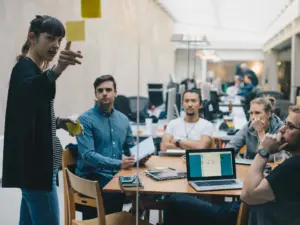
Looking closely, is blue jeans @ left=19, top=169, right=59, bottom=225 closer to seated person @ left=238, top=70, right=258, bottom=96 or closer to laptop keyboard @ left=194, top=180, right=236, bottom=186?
laptop keyboard @ left=194, top=180, right=236, bottom=186

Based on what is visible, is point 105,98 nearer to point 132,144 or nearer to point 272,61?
point 132,144

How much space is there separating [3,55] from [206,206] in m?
2.70

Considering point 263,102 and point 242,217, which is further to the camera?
point 263,102

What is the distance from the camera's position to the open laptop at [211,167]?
2.62 meters

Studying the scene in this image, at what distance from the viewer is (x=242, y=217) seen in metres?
2.33

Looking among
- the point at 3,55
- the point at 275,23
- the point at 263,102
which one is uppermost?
the point at 275,23

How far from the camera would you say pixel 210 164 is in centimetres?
266

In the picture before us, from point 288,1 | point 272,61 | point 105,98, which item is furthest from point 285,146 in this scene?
point 272,61

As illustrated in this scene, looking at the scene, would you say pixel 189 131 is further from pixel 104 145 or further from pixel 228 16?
pixel 228 16

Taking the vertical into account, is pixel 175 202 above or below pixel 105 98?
below

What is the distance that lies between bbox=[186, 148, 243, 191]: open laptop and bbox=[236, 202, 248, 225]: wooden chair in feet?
0.84

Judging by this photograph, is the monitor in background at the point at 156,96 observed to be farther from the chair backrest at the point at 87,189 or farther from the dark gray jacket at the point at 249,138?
the chair backrest at the point at 87,189

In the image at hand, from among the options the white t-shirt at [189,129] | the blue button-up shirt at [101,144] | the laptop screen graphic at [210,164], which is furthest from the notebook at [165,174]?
the white t-shirt at [189,129]

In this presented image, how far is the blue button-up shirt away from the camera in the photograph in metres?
2.97
